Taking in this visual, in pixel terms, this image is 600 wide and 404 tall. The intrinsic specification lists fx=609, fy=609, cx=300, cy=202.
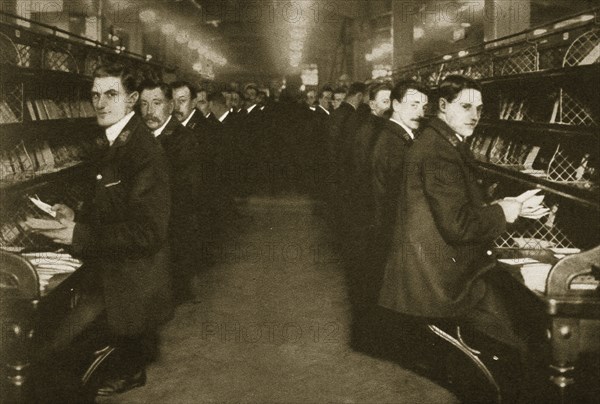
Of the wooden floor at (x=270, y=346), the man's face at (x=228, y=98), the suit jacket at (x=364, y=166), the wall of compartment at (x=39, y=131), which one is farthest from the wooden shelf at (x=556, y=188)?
the man's face at (x=228, y=98)

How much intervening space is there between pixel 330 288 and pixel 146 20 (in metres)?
9.59

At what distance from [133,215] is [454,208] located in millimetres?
1478

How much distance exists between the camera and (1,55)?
15.5 ft

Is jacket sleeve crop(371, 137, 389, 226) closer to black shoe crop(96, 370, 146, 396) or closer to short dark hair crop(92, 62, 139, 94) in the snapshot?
short dark hair crop(92, 62, 139, 94)

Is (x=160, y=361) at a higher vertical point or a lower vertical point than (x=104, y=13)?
lower

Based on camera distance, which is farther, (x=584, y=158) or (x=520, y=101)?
(x=520, y=101)

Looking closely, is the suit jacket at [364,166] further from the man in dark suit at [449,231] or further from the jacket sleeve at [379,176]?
the man in dark suit at [449,231]

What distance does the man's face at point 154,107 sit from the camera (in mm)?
4445

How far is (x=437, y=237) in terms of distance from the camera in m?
2.92

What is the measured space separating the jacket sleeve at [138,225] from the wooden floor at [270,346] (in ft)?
3.23

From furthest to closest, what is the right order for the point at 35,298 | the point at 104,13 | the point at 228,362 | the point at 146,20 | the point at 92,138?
the point at 146,20 < the point at 104,13 < the point at 92,138 < the point at 228,362 < the point at 35,298

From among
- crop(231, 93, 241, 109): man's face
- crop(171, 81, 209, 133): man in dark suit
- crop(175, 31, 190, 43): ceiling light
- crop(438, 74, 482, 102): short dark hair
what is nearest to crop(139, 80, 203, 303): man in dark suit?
crop(171, 81, 209, 133): man in dark suit

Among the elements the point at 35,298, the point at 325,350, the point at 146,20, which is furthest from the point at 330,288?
the point at 146,20

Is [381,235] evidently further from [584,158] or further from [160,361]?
[160,361]
